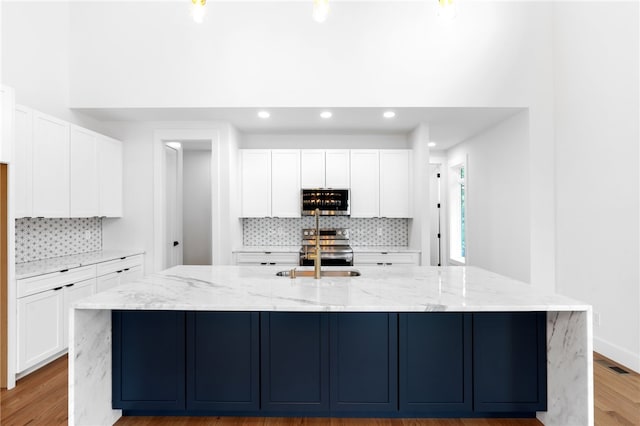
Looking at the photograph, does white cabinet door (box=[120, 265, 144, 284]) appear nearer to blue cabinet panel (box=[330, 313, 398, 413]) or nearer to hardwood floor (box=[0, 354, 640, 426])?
hardwood floor (box=[0, 354, 640, 426])

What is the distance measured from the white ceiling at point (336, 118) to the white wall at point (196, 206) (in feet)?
5.36

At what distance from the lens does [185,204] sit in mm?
6516

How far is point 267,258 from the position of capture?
4.93 metres

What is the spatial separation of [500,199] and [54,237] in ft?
Answer: 17.7

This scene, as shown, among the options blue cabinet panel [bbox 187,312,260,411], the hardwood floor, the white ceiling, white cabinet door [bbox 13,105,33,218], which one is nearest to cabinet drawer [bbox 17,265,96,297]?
white cabinet door [bbox 13,105,33,218]

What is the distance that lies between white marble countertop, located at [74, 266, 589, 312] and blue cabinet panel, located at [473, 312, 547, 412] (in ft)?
0.65

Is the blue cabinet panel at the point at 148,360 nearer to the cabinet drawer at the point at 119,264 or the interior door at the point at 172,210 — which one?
the cabinet drawer at the point at 119,264

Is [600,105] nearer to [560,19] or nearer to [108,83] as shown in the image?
[560,19]

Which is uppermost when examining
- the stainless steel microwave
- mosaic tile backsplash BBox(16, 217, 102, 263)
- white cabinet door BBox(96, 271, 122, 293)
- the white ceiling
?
the white ceiling

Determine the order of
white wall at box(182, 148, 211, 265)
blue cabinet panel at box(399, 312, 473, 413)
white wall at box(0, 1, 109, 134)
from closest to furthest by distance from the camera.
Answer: blue cabinet panel at box(399, 312, 473, 413)
white wall at box(0, 1, 109, 134)
white wall at box(182, 148, 211, 265)

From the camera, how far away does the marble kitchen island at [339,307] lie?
186 cm

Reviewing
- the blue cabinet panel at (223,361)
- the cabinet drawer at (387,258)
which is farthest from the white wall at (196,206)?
the blue cabinet panel at (223,361)

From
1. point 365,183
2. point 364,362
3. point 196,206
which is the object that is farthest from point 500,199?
point 196,206

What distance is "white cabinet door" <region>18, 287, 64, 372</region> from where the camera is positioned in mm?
2781
